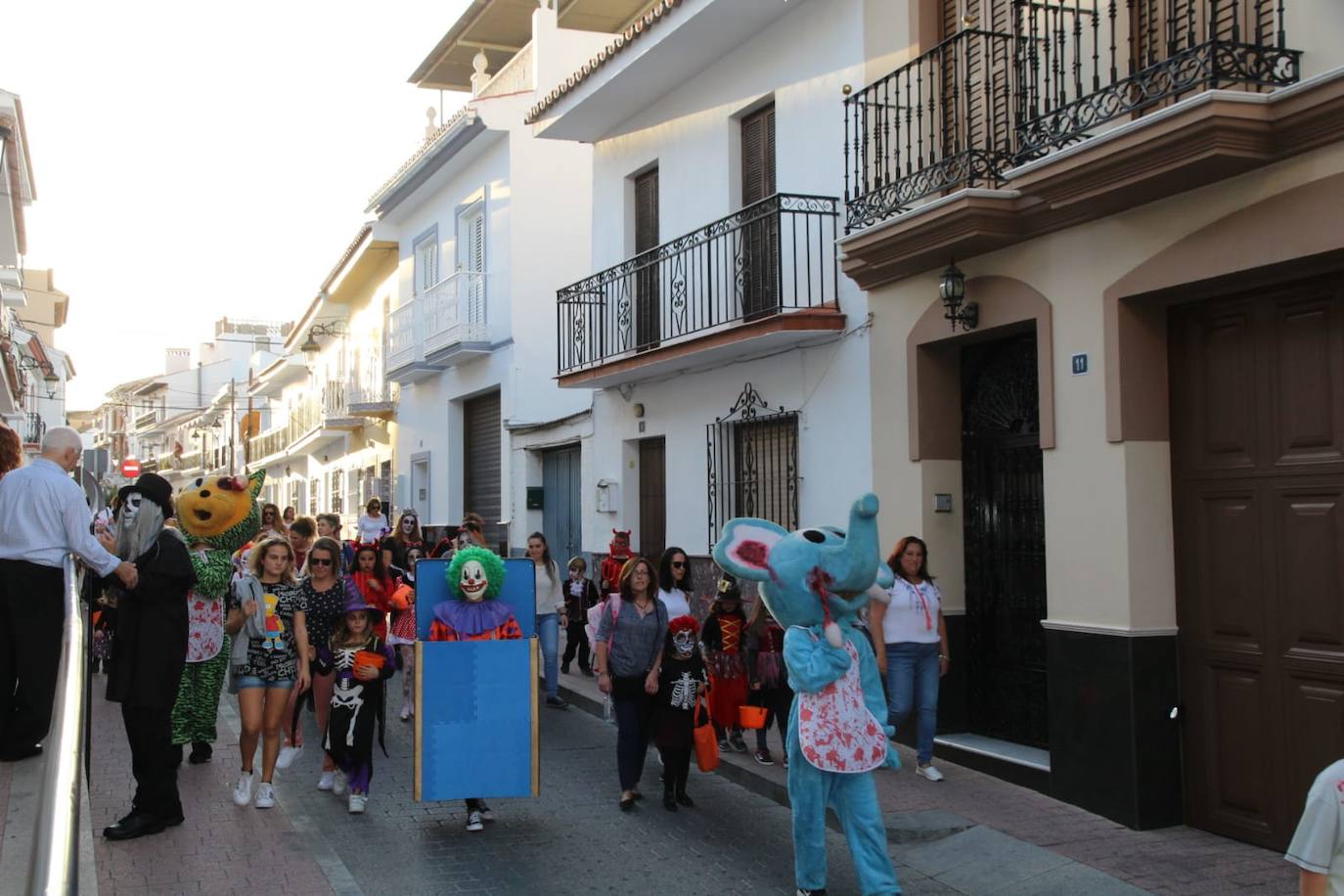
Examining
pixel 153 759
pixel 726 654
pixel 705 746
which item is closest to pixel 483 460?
pixel 726 654

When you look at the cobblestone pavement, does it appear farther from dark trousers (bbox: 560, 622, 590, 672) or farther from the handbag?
dark trousers (bbox: 560, 622, 590, 672)

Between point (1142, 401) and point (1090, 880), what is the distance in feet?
8.91

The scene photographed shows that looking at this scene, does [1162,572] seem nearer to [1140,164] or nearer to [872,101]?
[1140,164]

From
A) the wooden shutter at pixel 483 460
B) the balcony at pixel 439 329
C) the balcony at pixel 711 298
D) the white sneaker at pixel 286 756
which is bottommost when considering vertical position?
the white sneaker at pixel 286 756

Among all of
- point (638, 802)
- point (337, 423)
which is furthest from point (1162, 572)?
point (337, 423)

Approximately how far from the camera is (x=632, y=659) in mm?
7934

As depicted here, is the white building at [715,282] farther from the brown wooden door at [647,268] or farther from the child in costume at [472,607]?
the child in costume at [472,607]

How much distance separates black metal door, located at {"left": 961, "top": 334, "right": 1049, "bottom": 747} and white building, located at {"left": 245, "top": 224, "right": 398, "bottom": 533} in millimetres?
17022

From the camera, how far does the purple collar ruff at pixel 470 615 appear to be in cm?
743

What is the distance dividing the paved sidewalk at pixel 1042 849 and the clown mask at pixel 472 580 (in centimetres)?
240

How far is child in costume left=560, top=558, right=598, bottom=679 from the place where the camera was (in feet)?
42.0

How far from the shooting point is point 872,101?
9.73m

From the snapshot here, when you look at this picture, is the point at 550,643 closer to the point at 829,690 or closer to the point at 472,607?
the point at 472,607

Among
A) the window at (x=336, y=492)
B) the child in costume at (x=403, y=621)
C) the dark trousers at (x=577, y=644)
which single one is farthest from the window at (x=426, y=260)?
the child in costume at (x=403, y=621)
